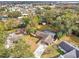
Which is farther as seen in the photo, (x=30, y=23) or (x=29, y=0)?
(x=29, y=0)

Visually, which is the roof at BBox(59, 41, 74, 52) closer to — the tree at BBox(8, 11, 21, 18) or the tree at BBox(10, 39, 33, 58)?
the tree at BBox(10, 39, 33, 58)

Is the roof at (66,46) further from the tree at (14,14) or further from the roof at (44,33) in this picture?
the tree at (14,14)

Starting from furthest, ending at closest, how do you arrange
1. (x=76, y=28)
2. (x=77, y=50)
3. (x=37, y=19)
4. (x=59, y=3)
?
1. (x=59, y=3)
2. (x=37, y=19)
3. (x=76, y=28)
4. (x=77, y=50)

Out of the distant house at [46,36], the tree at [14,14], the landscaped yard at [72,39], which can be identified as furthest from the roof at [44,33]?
the tree at [14,14]

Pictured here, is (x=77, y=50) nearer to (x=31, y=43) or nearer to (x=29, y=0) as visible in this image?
(x=31, y=43)

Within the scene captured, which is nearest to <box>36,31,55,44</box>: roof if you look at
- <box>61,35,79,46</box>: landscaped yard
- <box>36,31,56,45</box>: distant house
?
<box>36,31,56,45</box>: distant house

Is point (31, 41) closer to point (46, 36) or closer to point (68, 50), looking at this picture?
point (46, 36)

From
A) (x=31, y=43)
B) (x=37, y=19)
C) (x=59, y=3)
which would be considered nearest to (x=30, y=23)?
(x=37, y=19)
